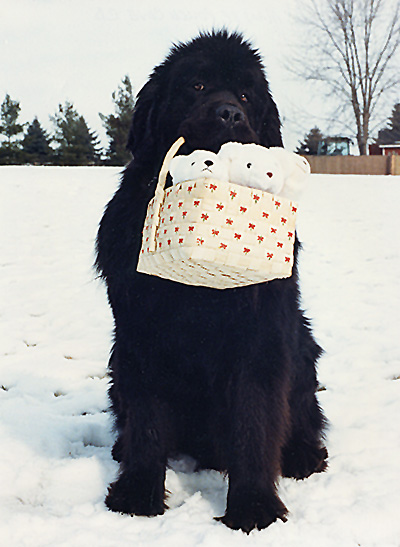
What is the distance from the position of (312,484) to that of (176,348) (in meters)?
0.73

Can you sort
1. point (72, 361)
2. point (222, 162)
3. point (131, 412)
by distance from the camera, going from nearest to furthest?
1. point (222, 162)
2. point (131, 412)
3. point (72, 361)

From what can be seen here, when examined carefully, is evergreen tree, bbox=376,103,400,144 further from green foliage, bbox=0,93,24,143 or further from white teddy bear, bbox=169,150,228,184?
white teddy bear, bbox=169,150,228,184

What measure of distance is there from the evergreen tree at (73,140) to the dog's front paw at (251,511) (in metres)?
24.1

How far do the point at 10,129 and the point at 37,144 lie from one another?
5.54ft

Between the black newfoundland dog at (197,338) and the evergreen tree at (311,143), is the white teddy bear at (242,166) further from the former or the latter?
the evergreen tree at (311,143)

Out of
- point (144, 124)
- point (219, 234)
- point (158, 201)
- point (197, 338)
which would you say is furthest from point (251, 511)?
point (144, 124)

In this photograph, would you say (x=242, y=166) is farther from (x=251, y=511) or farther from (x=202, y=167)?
(x=251, y=511)

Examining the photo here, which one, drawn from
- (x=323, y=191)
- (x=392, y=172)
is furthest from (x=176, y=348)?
(x=392, y=172)

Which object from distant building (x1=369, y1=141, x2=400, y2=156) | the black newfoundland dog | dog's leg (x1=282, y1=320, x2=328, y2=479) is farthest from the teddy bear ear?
distant building (x1=369, y1=141, x2=400, y2=156)

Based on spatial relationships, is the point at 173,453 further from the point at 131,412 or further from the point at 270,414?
the point at 270,414

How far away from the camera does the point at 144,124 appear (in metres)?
2.09

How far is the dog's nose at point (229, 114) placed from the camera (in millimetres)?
1843

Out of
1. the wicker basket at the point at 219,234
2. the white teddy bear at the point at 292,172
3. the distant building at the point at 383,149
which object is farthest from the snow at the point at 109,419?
the distant building at the point at 383,149

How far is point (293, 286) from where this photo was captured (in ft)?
6.55
